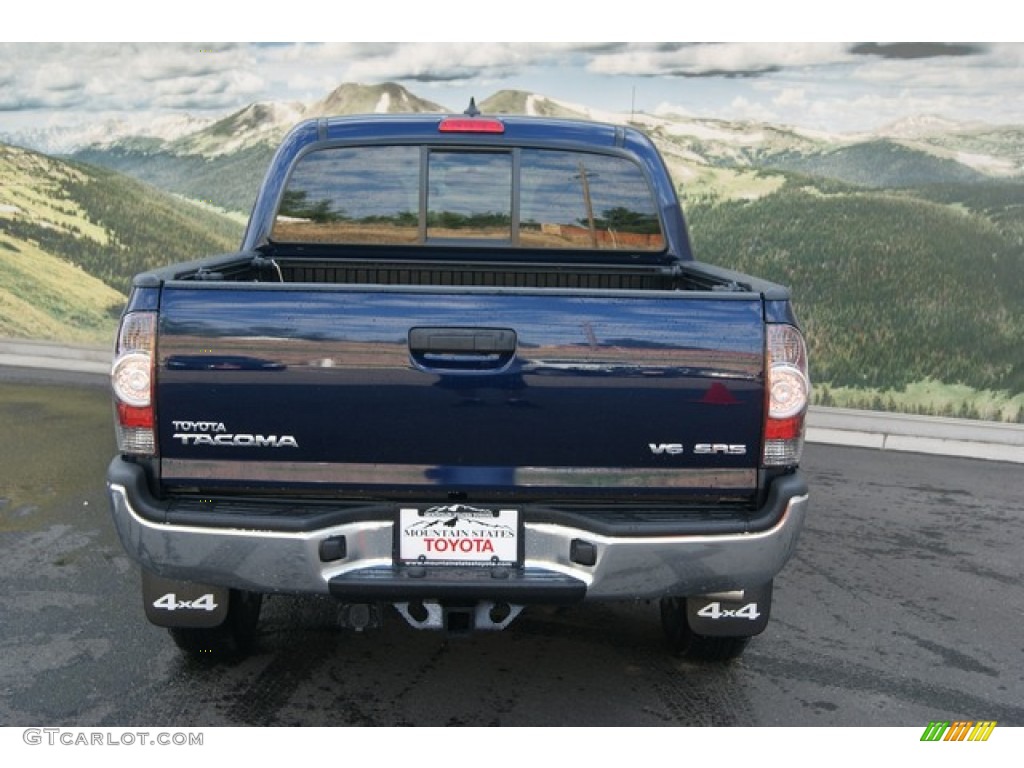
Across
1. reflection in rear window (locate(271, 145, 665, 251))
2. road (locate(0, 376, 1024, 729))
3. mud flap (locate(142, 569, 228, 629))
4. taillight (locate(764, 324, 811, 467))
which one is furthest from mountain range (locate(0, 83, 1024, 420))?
mud flap (locate(142, 569, 228, 629))

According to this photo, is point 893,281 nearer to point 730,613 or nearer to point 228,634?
point 730,613

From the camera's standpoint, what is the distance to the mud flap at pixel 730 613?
4145mm

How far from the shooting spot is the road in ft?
13.4

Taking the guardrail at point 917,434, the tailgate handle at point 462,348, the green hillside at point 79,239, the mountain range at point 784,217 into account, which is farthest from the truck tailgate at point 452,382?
the green hillside at point 79,239

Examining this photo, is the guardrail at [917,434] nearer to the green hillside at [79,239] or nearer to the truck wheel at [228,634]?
the truck wheel at [228,634]

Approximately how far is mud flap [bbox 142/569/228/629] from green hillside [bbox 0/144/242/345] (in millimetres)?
11406

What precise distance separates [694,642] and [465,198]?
7.55 ft

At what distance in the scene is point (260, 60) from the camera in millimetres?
15000

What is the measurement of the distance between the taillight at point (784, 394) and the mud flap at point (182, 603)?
2.00m

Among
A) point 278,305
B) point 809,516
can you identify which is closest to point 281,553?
point 278,305

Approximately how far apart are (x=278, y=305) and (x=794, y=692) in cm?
242

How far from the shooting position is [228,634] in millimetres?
4430

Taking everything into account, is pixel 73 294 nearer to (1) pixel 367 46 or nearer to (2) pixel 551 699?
(1) pixel 367 46

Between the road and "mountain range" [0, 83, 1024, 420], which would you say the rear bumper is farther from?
"mountain range" [0, 83, 1024, 420]
